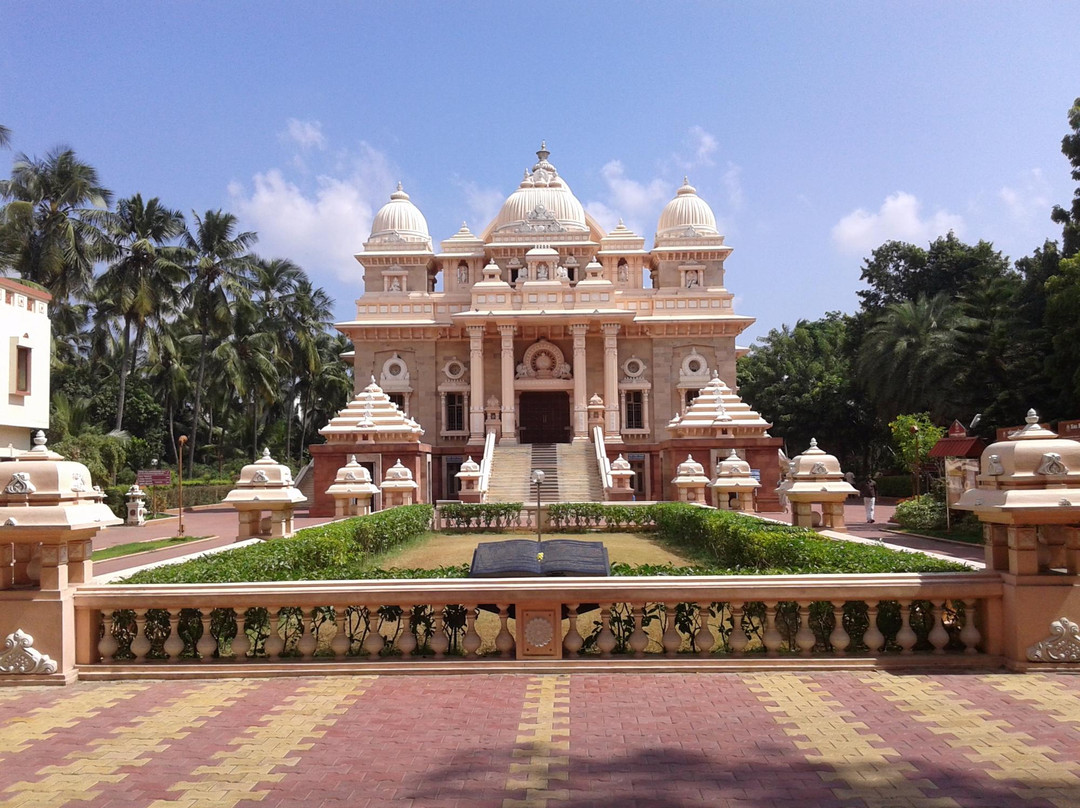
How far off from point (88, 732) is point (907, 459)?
35.5m

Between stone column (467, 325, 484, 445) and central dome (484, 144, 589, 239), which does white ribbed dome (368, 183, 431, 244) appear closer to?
central dome (484, 144, 589, 239)

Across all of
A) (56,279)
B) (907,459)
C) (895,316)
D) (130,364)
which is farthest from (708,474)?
(130,364)

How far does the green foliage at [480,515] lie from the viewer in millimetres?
26406

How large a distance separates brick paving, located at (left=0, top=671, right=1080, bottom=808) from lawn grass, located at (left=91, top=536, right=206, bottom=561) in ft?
46.7

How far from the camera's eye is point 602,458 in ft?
112

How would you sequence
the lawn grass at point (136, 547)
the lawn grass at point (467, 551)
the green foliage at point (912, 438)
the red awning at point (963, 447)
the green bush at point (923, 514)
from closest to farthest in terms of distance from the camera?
the lawn grass at point (467, 551)
the lawn grass at point (136, 547)
the green bush at point (923, 514)
the red awning at point (963, 447)
the green foliage at point (912, 438)

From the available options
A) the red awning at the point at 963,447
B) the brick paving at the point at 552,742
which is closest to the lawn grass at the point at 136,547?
the brick paving at the point at 552,742

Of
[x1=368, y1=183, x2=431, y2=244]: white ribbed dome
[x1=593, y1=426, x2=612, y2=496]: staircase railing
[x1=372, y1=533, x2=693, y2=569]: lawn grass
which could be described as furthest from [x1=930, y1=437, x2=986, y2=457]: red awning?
[x1=368, y1=183, x2=431, y2=244]: white ribbed dome

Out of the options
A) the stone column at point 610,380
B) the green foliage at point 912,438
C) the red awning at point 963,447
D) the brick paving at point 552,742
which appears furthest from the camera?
the stone column at point 610,380

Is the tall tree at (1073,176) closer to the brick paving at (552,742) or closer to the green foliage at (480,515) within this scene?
the green foliage at (480,515)

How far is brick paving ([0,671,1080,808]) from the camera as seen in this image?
500 centimetres

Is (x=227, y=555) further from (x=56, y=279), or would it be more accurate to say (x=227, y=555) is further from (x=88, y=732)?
(x=56, y=279)

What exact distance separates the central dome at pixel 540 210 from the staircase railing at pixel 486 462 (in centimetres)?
1211

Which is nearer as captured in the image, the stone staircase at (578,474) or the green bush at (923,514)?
the green bush at (923,514)
